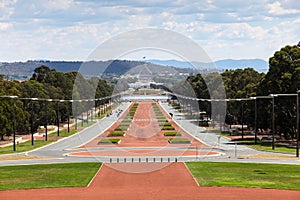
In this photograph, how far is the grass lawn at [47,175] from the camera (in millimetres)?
53700

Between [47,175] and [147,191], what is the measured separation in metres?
14.6

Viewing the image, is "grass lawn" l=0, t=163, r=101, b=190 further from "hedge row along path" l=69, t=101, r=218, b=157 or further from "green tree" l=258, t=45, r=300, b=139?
"green tree" l=258, t=45, r=300, b=139

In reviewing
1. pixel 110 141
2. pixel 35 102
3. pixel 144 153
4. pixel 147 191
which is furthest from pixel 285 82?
pixel 35 102

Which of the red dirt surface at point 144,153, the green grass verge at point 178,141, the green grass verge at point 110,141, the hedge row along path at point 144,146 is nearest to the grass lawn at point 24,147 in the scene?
the hedge row along path at point 144,146

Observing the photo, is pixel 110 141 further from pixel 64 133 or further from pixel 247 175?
pixel 247 175

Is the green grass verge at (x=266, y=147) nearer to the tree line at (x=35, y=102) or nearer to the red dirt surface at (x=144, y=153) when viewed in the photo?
the red dirt surface at (x=144, y=153)

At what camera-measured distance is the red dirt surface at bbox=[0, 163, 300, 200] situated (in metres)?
46.2

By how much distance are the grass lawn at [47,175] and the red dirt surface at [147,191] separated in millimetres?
2059

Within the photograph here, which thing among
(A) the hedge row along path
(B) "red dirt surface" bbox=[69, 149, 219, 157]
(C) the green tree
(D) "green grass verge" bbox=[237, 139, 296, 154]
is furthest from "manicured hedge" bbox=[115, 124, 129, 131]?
(B) "red dirt surface" bbox=[69, 149, 219, 157]

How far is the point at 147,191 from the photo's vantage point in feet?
160

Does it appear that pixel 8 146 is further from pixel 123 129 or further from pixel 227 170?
pixel 227 170

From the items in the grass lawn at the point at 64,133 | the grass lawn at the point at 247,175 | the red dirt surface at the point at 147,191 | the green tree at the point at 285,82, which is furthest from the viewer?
the grass lawn at the point at 64,133

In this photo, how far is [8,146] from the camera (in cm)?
9506

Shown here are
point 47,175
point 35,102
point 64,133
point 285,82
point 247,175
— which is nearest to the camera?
point 247,175
